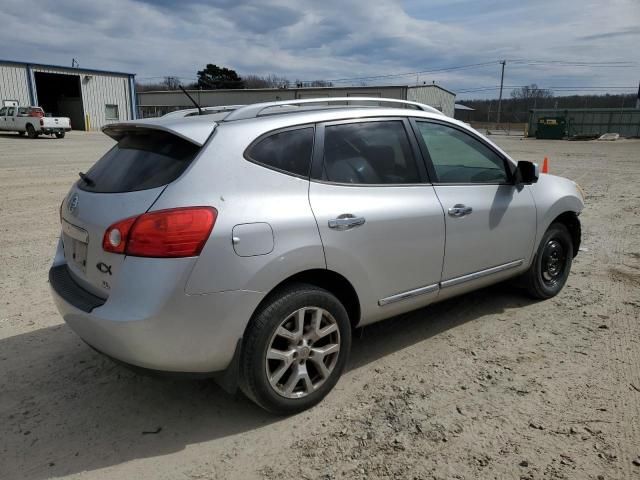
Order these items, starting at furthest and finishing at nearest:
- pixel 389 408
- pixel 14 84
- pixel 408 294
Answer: pixel 14 84 → pixel 408 294 → pixel 389 408

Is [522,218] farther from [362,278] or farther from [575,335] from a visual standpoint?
[362,278]

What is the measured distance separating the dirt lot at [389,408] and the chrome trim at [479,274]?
49 centimetres

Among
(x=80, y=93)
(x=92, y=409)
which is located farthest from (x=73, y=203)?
(x=80, y=93)

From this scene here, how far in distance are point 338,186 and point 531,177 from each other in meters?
2.06

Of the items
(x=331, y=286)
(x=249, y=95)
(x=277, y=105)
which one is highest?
(x=249, y=95)

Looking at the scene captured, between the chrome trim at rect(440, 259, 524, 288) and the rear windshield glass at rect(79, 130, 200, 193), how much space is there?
6.82 ft

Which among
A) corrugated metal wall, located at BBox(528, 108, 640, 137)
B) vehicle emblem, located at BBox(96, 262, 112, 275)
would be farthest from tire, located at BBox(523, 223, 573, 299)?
corrugated metal wall, located at BBox(528, 108, 640, 137)

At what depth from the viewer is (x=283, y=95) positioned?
182ft

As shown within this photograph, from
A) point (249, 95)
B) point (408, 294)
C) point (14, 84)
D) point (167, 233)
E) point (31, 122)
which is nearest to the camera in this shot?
point (167, 233)

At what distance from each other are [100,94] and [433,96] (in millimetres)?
35919

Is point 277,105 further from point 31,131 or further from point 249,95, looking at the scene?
point 249,95

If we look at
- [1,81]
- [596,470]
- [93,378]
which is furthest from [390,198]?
[1,81]

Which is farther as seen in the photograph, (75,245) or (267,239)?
(75,245)

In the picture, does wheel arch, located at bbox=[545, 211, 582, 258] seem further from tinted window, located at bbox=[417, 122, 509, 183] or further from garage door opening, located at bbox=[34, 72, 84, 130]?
garage door opening, located at bbox=[34, 72, 84, 130]
